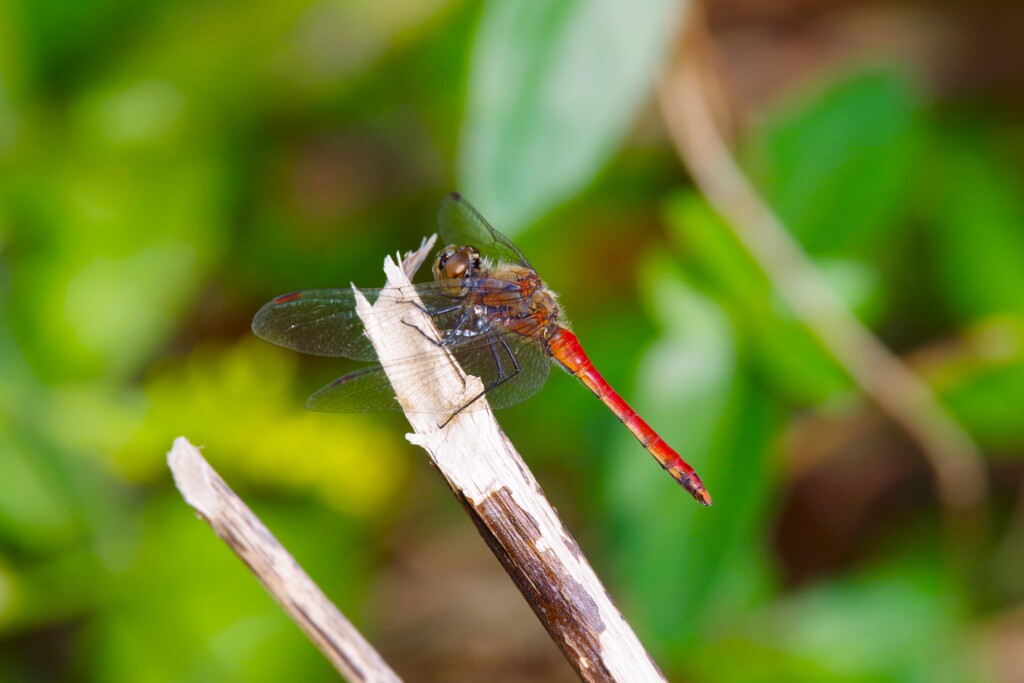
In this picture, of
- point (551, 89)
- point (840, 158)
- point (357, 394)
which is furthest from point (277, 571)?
point (840, 158)

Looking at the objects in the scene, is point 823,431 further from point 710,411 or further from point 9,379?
point 9,379

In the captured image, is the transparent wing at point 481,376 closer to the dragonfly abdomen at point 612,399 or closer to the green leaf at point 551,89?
the dragonfly abdomen at point 612,399

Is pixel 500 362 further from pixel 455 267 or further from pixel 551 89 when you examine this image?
pixel 551 89

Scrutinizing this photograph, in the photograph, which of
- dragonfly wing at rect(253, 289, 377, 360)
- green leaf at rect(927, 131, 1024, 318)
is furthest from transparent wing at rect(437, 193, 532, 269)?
green leaf at rect(927, 131, 1024, 318)

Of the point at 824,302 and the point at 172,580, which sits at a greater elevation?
the point at 172,580

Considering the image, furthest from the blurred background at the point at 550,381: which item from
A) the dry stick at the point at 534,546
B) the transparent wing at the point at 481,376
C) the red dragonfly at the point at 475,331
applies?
the dry stick at the point at 534,546

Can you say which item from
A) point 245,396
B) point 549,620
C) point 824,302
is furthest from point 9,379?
point 824,302

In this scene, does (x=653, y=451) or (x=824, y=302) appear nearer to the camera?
(x=653, y=451)
